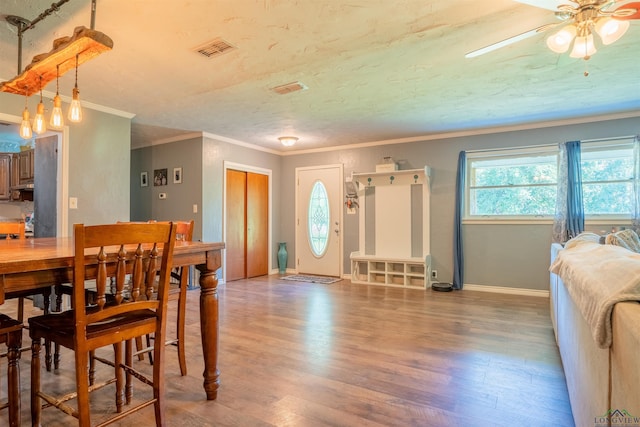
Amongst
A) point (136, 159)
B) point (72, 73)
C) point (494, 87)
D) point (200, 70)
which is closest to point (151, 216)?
point (136, 159)

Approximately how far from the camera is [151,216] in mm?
5777

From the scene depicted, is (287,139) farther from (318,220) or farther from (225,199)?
(318,220)

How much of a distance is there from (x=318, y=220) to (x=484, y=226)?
107 inches

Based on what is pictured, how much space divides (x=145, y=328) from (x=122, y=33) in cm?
194

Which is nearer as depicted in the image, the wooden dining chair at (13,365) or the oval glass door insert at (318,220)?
the wooden dining chair at (13,365)

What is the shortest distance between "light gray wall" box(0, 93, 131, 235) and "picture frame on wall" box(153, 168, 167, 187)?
1.45 metres

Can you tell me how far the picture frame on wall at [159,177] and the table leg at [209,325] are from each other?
13.7 feet

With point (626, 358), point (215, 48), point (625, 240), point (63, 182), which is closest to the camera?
point (626, 358)

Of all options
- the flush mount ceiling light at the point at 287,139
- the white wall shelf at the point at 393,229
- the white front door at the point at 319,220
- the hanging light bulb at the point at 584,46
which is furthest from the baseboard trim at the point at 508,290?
the hanging light bulb at the point at 584,46

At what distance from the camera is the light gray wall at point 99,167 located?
12.1 feet

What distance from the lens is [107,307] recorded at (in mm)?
1498

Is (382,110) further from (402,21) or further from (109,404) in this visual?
(109,404)

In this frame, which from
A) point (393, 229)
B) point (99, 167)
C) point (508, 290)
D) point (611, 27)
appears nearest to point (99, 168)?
point (99, 167)

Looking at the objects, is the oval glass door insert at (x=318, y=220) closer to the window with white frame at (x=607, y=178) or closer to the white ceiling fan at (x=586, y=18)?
the window with white frame at (x=607, y=178)
